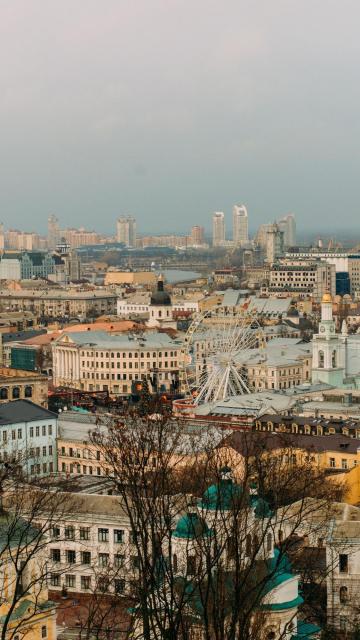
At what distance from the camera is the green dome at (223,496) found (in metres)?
20.6

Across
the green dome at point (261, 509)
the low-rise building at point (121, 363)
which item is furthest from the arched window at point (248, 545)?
the low-rise building at point (121, 363)

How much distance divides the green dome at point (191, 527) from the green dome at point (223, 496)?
271 mm

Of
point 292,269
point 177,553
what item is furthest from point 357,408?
point 292,269

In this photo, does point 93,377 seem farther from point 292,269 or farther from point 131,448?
point 292,269

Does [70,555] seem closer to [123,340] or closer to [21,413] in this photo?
[21,413]

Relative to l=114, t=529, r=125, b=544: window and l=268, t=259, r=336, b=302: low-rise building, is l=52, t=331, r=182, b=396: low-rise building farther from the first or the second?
l=268, t=259, r=336, b=302: low-rise building

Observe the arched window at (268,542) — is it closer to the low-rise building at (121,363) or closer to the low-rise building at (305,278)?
the low-rise building at (121,363)

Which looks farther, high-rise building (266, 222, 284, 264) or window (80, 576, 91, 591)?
high-rise building (266, 222, 284, 264)

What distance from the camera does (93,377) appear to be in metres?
70.2

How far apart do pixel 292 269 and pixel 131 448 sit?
107464mm

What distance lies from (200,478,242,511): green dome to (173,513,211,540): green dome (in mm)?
271

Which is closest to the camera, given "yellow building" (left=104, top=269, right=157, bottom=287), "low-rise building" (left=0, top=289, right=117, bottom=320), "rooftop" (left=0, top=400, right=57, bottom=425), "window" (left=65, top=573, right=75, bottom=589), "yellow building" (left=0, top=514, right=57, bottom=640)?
"yellow building" (left=0, top=514, right=57, bottom=640)

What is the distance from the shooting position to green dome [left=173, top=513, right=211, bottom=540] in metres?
19.8

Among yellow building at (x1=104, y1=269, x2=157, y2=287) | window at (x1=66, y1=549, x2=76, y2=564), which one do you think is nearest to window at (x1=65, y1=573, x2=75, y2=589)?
window at (x1=66, y1=549, x2=76, y2=564)
